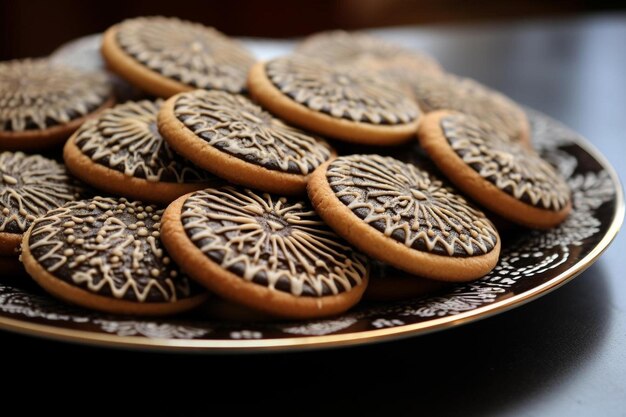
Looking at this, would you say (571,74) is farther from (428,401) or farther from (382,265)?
(428,401)

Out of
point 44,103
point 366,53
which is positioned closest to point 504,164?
point 366,53

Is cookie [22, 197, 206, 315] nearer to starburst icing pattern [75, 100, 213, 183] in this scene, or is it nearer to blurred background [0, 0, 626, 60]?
starburst icing pattern [75, 100, 213, 183]

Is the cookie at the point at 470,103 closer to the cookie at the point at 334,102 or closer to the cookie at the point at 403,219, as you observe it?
the cookie at the point at 334,102

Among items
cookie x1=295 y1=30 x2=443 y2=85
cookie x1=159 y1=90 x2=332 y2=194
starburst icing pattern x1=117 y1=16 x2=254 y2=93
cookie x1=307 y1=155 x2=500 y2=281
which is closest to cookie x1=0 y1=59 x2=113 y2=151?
starburst icing pattern x1=117 y1=16 x2=254 y2=93

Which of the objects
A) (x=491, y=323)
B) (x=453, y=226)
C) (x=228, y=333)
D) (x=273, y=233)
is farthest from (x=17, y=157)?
(x=491, y=323)

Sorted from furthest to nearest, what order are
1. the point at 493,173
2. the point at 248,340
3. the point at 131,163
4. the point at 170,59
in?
the point at 170,59 → the point at 493,173 → the point at 131,163 → the point at 248,340

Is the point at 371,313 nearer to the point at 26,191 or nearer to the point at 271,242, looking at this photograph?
the point at 271,242
